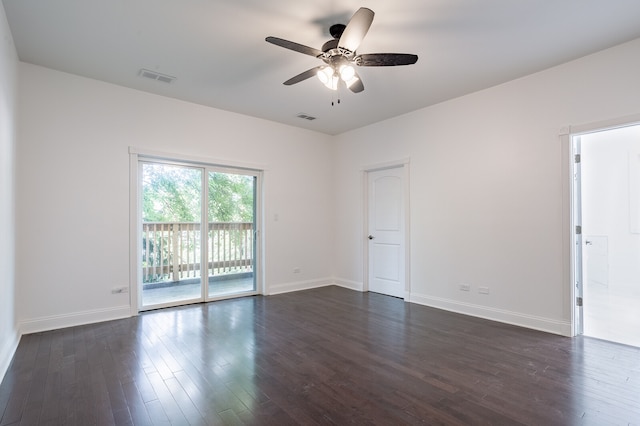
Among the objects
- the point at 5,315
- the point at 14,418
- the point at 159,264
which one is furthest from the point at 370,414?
the point at 159,264

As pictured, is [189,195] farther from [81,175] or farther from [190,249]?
[81,175]

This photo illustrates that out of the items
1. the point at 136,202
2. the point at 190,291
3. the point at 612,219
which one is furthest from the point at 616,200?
the point at 136,202

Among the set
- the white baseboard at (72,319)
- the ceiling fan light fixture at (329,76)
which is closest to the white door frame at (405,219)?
the ceiling fan light fixture at (329,76)

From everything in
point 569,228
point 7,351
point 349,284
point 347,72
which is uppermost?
point 347,72

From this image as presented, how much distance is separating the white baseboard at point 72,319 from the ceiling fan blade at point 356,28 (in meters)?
3.99

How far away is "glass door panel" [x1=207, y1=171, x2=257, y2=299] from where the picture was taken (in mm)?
5094

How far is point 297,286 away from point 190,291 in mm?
1798

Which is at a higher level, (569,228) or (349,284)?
(569,228)

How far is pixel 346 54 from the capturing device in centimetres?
269

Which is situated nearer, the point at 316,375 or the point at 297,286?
the point at 316,375

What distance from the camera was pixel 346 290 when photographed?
5812mm

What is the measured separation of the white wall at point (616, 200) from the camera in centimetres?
511

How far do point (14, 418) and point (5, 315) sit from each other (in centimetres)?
122

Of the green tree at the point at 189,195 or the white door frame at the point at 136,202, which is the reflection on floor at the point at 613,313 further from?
the white door frame at the point at 136,202
